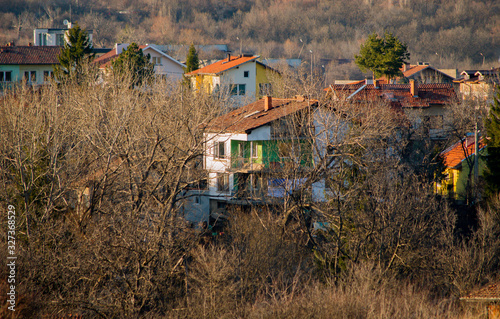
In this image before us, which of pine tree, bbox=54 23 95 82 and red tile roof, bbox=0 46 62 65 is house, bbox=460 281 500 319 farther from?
red tile roof, bbox=0 46 62 65

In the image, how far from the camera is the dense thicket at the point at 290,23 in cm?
8594

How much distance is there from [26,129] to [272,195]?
965cm

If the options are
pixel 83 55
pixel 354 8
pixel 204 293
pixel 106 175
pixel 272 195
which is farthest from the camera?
pixel 354 8

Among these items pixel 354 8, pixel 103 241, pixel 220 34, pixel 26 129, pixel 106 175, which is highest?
pixel 354 8

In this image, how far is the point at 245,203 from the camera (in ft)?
74.1

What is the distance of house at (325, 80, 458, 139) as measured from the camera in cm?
2898

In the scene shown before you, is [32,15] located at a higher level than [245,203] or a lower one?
higher

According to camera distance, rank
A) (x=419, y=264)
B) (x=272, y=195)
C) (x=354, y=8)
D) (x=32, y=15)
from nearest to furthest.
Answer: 1. (x=419, y=264)
2. (x=272, y=195)
3. (x=32, y=15)
4. (x=354, y=8)

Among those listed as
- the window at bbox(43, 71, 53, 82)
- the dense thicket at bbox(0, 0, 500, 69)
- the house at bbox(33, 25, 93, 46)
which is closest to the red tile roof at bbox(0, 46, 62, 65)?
the window at bbox(43, 71, 53, 82)

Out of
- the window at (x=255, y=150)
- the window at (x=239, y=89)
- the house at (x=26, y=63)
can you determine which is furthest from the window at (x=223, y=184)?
the house at (x=26, y=63)

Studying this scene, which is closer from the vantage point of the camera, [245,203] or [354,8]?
[245,203]

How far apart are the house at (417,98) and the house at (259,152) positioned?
755 cm

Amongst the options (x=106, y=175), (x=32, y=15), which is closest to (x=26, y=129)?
(x=106, y=175)

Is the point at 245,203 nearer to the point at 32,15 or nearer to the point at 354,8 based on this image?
the point at 32,15
